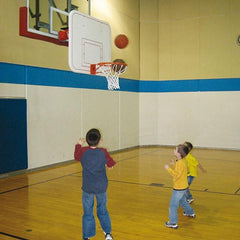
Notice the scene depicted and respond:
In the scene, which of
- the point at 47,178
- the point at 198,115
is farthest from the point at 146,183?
the point at 198,115

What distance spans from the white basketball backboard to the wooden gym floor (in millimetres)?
2475

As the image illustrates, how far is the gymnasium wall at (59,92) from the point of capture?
25.1 feet

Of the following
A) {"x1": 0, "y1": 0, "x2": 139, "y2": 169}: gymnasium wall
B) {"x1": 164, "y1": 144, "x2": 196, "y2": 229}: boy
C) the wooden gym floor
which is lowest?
the wooden gym floor

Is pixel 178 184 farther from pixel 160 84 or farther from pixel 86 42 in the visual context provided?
pixel 160 84

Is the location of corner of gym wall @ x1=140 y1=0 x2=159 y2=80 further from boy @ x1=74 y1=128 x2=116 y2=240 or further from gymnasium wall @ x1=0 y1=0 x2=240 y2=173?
boy @ x1=74 y1=128 x2=116 y2=240

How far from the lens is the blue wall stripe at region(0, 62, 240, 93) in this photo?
7734 mm

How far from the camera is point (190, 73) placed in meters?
12.4

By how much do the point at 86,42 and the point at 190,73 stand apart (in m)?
6.35

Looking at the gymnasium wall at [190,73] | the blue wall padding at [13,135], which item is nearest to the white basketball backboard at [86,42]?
the blue wall padding at [13,135]

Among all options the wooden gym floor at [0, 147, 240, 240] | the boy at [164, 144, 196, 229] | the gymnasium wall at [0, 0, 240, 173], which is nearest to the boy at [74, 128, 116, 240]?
the wooden gym floor at [0, 147, 240, 240]

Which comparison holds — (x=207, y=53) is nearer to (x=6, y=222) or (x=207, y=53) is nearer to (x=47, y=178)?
(x=47, y=178)

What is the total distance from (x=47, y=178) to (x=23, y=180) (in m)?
0.51

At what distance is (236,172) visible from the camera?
8.05 meters

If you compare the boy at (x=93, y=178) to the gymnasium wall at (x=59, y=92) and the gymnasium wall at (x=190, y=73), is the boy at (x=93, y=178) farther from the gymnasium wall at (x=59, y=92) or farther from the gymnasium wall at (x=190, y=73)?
the gymnasium wall at (x=190, y=73)
